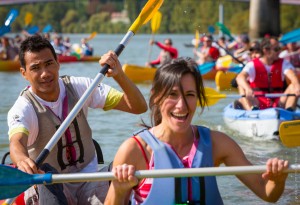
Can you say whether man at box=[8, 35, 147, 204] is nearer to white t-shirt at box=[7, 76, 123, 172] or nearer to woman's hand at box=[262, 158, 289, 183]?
Result: white t-shirt at box=[7, 76, 123, 172]

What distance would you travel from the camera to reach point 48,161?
389 cm

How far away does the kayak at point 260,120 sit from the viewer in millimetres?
7984

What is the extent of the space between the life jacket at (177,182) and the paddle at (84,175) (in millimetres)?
71

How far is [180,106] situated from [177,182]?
29cm

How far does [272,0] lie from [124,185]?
29.9m

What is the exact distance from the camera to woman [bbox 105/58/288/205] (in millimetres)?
3012

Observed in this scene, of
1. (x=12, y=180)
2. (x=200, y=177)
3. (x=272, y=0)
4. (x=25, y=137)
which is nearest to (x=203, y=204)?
(x=200, y=177)

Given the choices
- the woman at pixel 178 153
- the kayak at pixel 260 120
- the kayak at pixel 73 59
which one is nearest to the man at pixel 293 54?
the kayak at pixel 260 120

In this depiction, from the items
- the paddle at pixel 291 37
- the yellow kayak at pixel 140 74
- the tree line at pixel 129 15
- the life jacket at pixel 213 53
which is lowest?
the tree line at pixel 129 15

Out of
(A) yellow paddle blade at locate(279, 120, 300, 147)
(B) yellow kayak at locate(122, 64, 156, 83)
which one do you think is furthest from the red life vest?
(B) yellow kayak at locate(122, 64, 156, 83)

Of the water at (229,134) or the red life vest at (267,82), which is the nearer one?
the water at (229,134)

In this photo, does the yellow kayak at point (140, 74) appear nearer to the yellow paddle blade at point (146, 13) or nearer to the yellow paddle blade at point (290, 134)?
the yellow paddle blade at point (146, 13)

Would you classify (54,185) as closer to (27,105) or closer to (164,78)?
(27,105)

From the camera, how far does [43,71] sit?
3.90m
